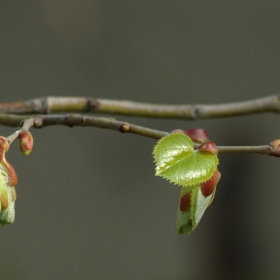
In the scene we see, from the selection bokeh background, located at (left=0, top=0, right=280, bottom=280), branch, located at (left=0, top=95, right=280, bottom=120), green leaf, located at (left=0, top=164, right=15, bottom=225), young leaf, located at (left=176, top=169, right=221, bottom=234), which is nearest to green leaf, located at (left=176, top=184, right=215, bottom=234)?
young leaf, located at (left=176, top=169, right=221, bottom=234)

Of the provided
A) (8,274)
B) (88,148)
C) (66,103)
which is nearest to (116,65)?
(88,148)

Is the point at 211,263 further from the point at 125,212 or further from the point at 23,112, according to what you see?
the point at 23,112

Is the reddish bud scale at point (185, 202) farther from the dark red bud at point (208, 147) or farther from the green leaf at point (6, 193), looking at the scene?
the green leaf at point (6, 193)

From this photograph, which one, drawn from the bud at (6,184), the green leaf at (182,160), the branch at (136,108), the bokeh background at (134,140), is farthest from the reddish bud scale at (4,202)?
the bokeh background at (134,140)

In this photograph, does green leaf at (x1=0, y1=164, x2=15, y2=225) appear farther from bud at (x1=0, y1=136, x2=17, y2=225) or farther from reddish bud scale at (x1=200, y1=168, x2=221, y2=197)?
reddish bud scale at (x1=200, y1=168, x2=221, y2=197)

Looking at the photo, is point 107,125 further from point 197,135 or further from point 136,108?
point 136,108

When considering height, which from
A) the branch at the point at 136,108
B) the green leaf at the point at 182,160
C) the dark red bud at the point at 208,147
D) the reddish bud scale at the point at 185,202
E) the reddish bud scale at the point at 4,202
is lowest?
the reddish bud scale at the point at 4,202

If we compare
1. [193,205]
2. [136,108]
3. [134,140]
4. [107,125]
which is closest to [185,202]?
[193,205]
